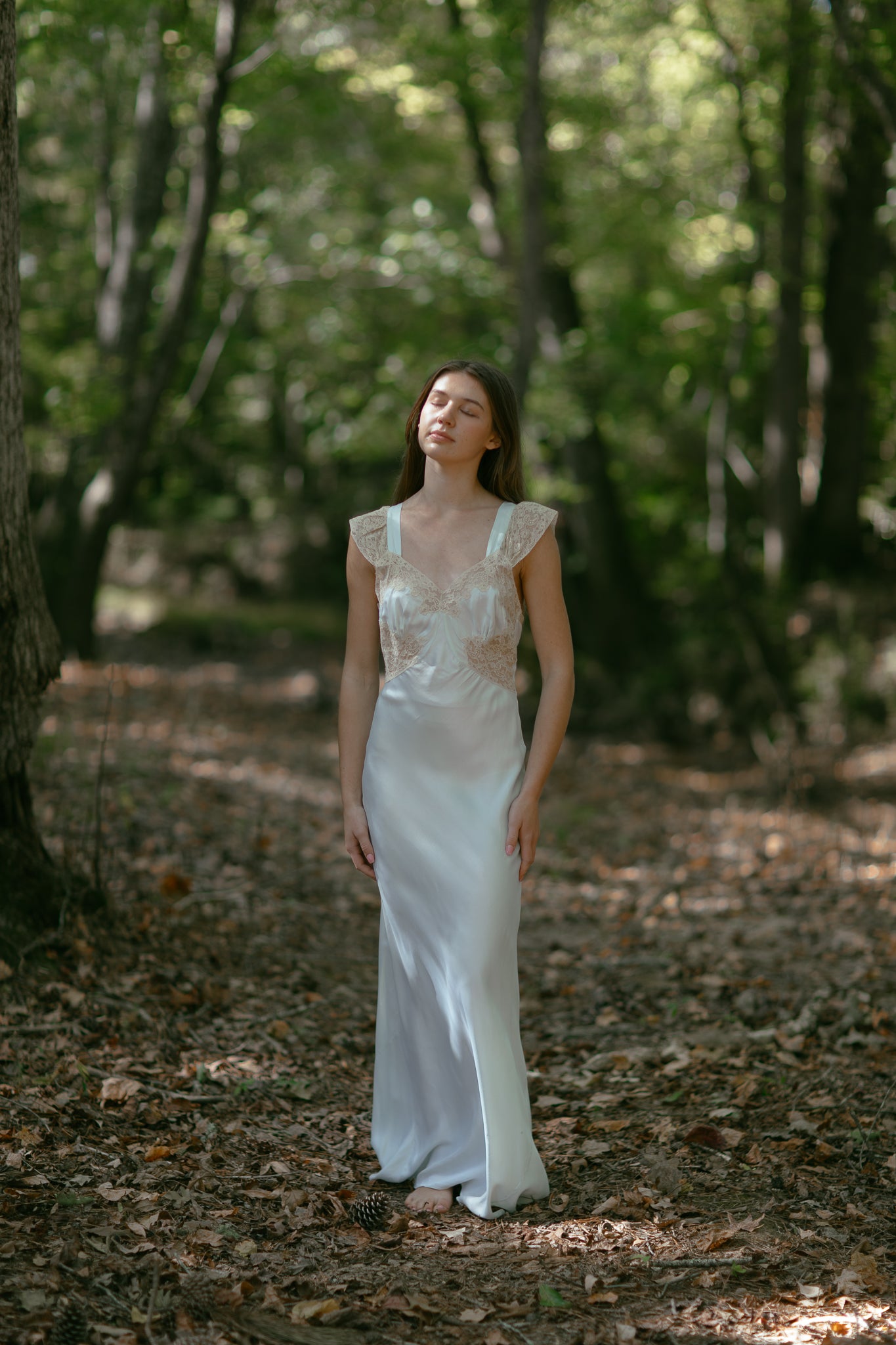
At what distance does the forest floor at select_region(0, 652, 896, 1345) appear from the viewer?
9.97 feet

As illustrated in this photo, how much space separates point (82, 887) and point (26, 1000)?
721 millimetres

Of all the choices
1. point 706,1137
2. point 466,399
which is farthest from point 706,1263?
point 466,399

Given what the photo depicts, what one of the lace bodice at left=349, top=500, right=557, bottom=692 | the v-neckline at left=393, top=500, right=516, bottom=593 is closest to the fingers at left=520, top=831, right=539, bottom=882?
the lace bodice at left=349, top=500, right=557, bottom=692

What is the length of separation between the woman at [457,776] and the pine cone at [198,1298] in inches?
29.8

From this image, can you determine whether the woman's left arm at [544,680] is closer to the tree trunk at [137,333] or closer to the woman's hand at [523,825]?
the woman's hand at [523,825]

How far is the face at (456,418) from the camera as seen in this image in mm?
3678

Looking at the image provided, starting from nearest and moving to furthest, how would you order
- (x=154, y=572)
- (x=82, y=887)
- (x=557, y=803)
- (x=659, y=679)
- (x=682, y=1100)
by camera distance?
1. (x=682, y=1100)
2. (x=82, y=887)
3. (x=557, y=803)
4. (x=659, y=679)
5. (x=154, y=572)

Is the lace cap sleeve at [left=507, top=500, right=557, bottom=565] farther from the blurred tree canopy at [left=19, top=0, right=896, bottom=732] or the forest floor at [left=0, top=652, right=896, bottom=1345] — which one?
the blurred tree canopy at [left=19, top=0, right=896, bottom=732]

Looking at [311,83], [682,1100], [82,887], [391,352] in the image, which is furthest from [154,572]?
[682,1100]

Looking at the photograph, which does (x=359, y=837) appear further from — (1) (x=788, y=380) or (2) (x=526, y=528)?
(1) (x=788, y=380)

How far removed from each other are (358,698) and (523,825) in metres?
0.72

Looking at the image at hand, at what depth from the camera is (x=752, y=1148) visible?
395cm

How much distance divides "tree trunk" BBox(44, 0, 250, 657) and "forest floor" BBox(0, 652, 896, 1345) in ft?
15.7

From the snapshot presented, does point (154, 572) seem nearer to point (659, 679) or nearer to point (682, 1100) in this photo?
point (659, 679)
